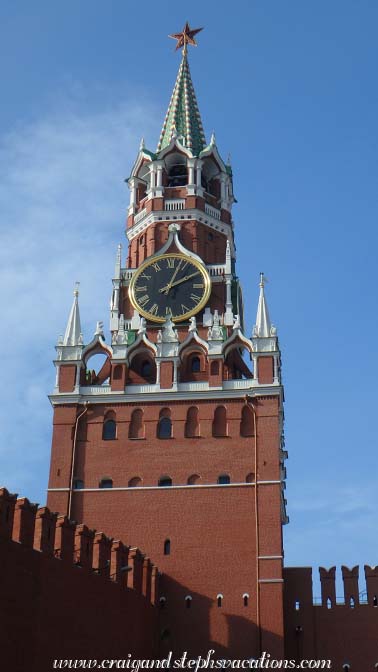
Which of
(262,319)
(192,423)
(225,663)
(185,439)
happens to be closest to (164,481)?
(185,439)

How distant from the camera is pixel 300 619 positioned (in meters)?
41.6

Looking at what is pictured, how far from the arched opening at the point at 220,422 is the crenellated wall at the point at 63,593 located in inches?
266

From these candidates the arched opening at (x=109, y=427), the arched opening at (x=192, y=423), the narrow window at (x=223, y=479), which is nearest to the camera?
the narrow window at (x=223, y=479)

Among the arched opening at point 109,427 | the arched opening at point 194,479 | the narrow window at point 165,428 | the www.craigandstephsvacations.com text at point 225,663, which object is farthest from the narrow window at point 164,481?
the www.craigandstephsvacations.com text at point 225,663

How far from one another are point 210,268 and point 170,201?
445cm

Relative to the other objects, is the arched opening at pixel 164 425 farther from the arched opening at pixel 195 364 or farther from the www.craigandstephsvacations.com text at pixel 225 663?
the www.craigandstephsvacations.com text at pixel 225 663

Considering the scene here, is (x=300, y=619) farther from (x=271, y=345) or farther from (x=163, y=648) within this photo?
(x=271, y=345)

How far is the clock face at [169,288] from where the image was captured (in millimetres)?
48188

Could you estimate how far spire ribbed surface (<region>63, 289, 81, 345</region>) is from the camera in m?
46.6

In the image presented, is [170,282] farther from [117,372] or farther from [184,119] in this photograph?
[184,119]

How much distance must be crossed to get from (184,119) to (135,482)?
21169 millimetres

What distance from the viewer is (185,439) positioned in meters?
43.9

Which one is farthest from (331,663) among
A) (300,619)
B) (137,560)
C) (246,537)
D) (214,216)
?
(214,216)

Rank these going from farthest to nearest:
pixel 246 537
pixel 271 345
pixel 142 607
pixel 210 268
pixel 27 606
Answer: pixel 210 268
pixel 271 345
pixel 246 537
pixel 142 607
pixel 27 606
